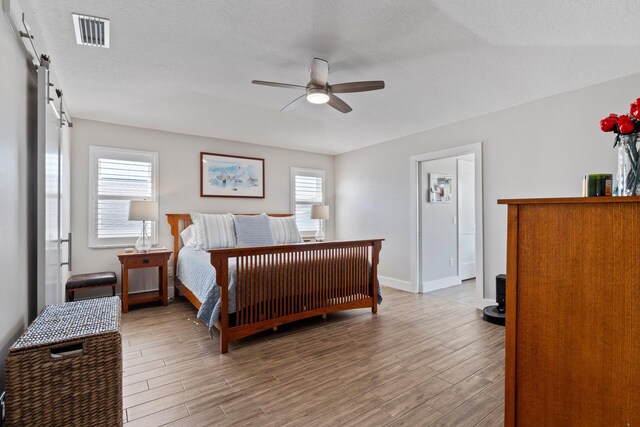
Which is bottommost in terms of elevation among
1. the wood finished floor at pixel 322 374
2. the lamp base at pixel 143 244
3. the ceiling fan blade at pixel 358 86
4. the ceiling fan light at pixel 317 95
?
the wood finished floor at pixel 322 374

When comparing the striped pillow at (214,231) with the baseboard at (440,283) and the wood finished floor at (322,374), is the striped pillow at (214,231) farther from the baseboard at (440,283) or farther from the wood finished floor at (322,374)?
the baseboard at (440,283)

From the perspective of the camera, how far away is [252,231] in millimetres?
4227

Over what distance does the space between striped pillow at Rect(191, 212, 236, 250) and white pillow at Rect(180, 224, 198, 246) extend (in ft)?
0.26

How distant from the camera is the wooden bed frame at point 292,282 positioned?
9.02 ft

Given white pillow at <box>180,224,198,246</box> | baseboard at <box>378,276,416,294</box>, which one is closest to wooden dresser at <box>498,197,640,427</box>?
baseboard at <box>378,276,416,294</box>

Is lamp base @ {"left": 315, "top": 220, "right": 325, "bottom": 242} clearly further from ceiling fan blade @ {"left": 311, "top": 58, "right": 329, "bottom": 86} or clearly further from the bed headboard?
ceiling fan blade @ {"left": 311, "top": 58, "right": 329, "bottom": 86}

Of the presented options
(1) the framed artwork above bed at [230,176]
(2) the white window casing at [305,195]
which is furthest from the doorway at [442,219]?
(1) the framed artwork above bed at [230,176]

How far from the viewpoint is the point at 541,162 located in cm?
327

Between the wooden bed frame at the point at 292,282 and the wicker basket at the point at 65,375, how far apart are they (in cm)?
117

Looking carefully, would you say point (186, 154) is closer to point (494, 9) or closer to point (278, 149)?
point (278, 149)

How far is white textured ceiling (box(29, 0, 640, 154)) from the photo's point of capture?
6.05ft

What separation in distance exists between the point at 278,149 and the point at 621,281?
5.01m

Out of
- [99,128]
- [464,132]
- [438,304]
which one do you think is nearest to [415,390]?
[438,304]

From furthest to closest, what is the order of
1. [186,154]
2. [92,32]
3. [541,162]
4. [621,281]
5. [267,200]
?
[267,200] → [186,154] → [541,162] → [92,32] → [621,281]
